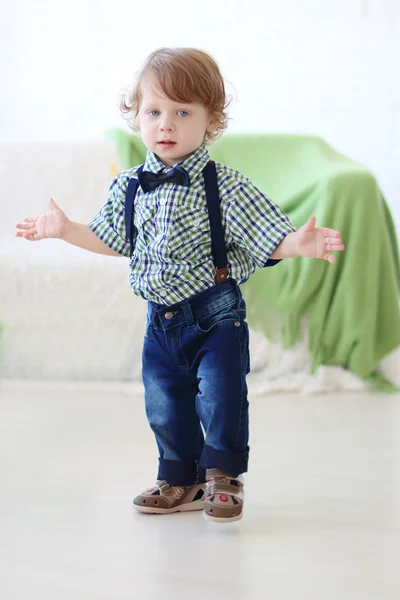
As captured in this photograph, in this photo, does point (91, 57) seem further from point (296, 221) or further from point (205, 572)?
point (205, 572)

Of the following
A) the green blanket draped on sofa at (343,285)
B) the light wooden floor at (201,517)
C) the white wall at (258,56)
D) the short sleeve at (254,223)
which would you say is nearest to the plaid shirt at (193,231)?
the short sleeve at (254,223)

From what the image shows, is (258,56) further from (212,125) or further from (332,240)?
(332,240)

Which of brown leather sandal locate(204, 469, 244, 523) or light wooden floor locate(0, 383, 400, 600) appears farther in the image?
brown leather sandal locate(204, 469, 244, 523)

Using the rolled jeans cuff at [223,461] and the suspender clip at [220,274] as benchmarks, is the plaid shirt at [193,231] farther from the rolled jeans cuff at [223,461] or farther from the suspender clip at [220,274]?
the rolled jeans cuff at [223,461]

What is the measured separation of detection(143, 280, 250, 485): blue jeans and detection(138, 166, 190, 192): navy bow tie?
16 centimetres

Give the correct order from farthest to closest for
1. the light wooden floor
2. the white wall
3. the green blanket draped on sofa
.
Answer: the white wall, the green blanket draped on sofa, the light wooden floor

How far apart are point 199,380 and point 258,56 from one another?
198 centimetres

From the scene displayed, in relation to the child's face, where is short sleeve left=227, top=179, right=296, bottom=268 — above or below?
below

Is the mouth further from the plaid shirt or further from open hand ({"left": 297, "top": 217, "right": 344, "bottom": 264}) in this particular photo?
open hand ({"left": 297, "top": 217, "right": 344, "bottom": 264})

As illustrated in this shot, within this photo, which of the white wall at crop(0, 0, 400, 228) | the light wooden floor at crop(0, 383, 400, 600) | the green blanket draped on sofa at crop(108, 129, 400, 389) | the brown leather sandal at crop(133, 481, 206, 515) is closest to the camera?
the light wooden floor at crop(0, 383, 400, 600)

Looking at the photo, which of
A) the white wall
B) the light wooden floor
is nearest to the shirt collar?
the light wooden floor

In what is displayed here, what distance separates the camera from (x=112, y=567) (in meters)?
1.05

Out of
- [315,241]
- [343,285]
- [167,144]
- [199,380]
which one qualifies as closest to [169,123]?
[167,144]

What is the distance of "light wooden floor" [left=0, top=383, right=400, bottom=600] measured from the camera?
1003 mm
